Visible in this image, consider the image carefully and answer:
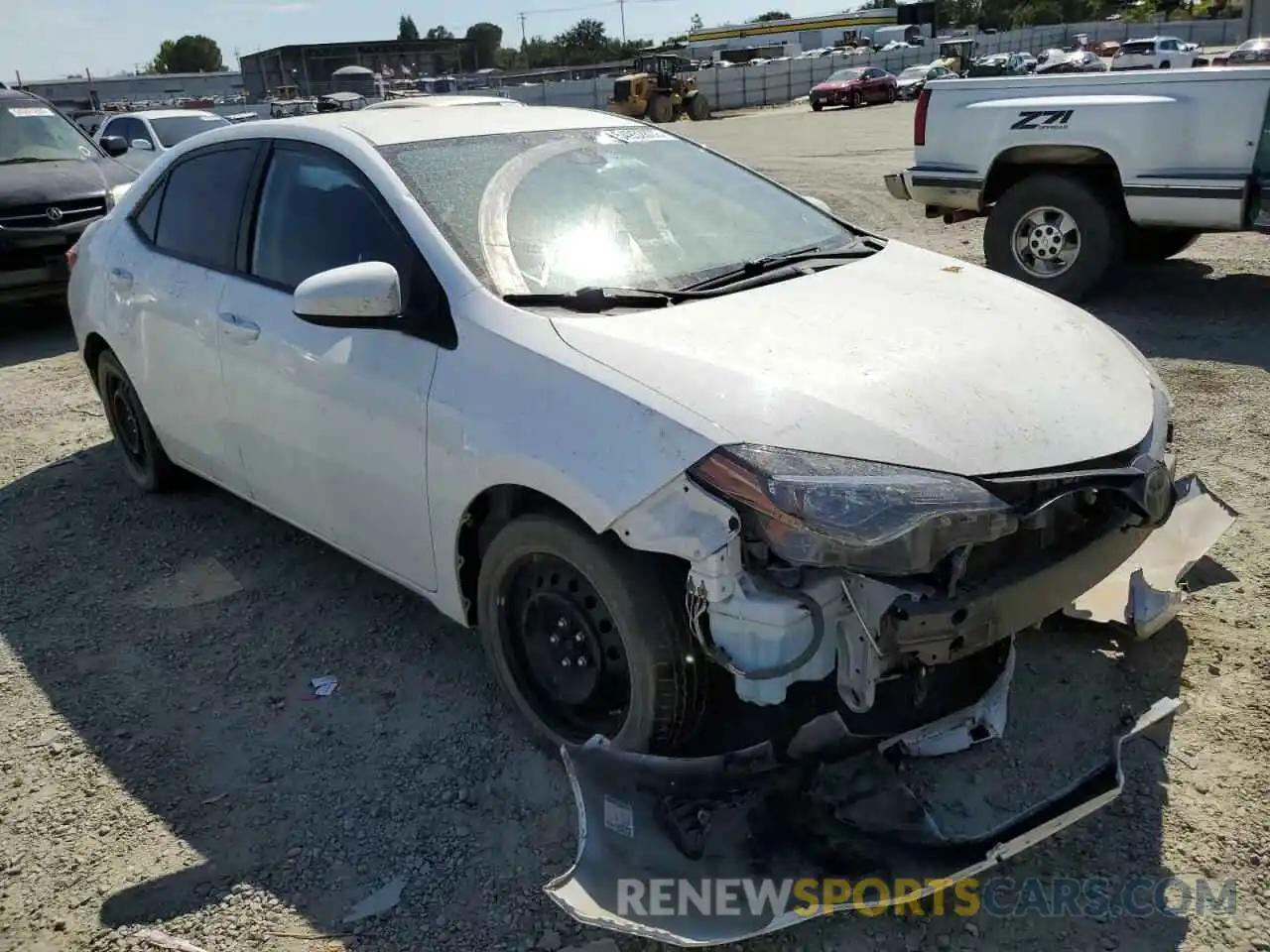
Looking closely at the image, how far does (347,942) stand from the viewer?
244cm

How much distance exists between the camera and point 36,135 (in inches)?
372

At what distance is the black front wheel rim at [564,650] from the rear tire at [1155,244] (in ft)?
21.0

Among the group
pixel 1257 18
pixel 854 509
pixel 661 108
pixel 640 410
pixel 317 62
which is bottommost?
pixel 854 509

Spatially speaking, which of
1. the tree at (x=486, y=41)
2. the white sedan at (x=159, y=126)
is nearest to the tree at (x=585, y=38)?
the tree at (x=486, y=41)

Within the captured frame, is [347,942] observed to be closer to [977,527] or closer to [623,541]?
[623,541]

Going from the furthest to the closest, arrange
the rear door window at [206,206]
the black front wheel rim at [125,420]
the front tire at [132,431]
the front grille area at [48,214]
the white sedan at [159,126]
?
the white sedan at [159,126]
the front grille area at [48,214]
the black front wheel rim at [125,420]
the front tire at [132,431]
the rear door window at [206,206]

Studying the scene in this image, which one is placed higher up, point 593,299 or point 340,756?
point 593,299

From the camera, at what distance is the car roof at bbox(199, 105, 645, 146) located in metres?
3.54

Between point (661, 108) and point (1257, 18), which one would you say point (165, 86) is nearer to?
point (661, 108)

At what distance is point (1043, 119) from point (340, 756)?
655cm

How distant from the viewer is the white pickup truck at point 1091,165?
667 centimetres

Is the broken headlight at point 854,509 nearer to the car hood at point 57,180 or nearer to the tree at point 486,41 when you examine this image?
the car hood at point 57,180

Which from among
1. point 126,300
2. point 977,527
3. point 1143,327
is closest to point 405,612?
point 126,300

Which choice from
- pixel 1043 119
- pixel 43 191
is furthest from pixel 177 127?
pixel 1043 119
